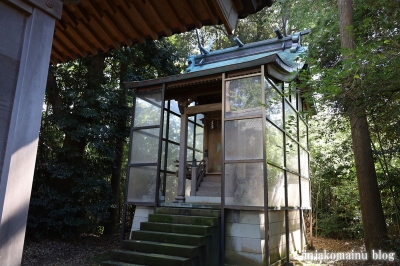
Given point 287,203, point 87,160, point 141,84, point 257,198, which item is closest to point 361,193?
point 287,203

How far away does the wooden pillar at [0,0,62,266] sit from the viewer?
1117mm

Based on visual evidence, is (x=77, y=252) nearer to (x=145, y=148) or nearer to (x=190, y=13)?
(x=145, y=148)

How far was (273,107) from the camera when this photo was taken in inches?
229

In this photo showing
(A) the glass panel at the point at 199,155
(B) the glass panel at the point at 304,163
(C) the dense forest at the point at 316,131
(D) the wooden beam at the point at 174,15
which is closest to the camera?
(D) the wooden beam at the point at 174,15

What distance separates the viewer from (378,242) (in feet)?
17.0

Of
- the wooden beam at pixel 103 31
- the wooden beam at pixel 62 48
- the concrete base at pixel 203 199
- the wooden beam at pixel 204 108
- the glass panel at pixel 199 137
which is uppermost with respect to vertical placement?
the wooden beam at pixel 204 108

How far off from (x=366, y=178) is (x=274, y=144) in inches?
75.9

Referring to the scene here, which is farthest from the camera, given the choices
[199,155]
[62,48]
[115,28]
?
[199,155]

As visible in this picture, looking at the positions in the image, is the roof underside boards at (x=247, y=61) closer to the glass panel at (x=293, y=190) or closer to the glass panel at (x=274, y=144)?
the glass panel at (x=274, y=144)

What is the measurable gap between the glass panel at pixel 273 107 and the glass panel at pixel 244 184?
1.09 m

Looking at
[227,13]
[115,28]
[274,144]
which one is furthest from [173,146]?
[227,13]

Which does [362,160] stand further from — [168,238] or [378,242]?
[168,238]

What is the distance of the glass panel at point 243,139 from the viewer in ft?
16.7

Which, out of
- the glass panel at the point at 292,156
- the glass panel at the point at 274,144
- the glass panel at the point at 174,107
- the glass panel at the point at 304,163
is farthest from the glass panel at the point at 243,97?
the glass panel at the point at 304,163
